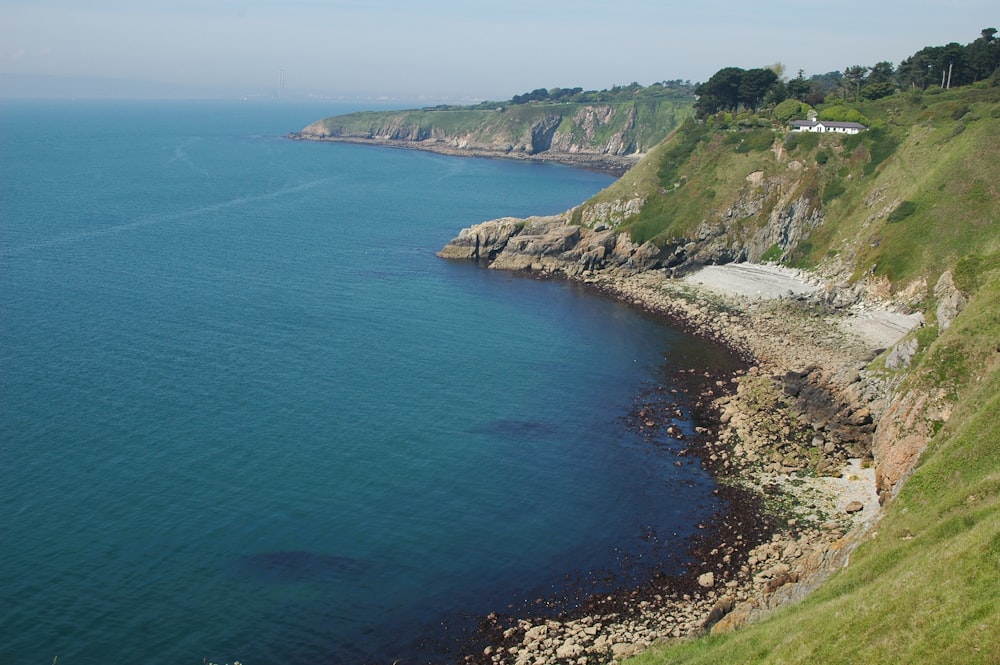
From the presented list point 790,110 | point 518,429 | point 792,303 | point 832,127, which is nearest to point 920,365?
point 518,429

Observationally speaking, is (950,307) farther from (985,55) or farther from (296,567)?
(985,55)

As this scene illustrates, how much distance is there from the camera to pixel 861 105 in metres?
130

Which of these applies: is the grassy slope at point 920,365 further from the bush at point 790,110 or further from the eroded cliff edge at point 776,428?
the bush at point 790,110

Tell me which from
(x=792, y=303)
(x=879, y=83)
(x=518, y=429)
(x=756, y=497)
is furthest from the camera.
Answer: (x=879, y=83)

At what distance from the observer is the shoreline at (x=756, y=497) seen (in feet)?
133

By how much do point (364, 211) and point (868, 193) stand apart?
87962 mm

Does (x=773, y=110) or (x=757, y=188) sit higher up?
(x=773, y=110)

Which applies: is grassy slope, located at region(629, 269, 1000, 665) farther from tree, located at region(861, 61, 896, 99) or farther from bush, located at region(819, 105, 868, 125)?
tree, located at region(861, 61, 896, 99)

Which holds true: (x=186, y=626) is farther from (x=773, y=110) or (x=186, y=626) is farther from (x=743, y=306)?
(x=773, y=110)

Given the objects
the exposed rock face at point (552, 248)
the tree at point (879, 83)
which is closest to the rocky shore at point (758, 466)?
the exposed rock face at point (552, 248)

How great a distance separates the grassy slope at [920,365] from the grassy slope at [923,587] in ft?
0.22

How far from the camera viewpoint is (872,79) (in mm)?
158875

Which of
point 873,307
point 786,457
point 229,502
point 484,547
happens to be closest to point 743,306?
point 873,307

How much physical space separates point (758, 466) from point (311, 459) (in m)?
29.8
